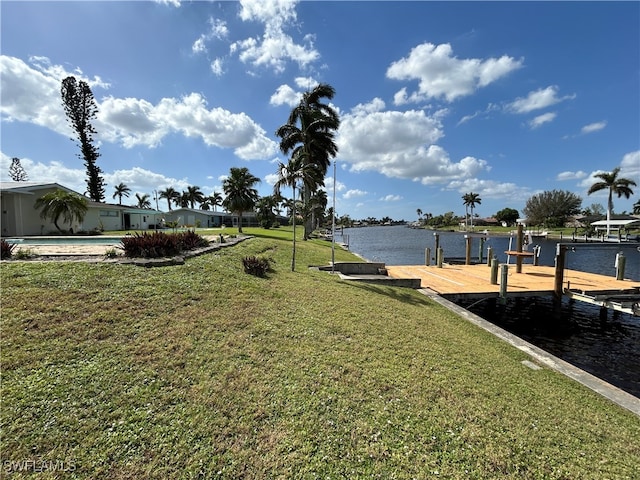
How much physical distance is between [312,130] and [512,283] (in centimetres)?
1878

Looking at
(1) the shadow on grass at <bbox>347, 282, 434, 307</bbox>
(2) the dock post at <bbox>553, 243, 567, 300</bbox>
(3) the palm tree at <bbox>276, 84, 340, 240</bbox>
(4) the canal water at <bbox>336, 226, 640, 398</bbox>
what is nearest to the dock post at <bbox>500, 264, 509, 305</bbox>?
(4) the canal water at <bbox>336, 226, 640, 398</bbox>

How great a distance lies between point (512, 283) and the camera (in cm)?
1329

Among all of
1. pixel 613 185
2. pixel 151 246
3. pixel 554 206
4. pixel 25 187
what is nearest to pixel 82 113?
pixel 25 187

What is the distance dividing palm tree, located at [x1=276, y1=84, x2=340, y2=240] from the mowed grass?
65.5 feet

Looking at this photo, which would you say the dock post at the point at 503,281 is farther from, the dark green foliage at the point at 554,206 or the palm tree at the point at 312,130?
the dark green foliage at the point at 554,206

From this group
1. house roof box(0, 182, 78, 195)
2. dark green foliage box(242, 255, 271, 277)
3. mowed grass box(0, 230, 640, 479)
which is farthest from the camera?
house roof box(0, 182, 78, 195)

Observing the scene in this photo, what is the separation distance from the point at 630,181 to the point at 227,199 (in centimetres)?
5517

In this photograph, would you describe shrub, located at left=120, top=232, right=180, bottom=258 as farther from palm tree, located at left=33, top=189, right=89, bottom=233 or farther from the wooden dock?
palm tree, located at left=33, top=189, right=89, bottom=233

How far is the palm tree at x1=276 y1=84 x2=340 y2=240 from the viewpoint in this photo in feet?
80.1

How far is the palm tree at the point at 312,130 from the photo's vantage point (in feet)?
80.1

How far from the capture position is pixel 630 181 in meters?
39.9

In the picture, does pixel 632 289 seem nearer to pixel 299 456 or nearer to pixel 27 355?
pixel 299 456

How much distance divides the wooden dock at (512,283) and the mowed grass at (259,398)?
6.15 meters

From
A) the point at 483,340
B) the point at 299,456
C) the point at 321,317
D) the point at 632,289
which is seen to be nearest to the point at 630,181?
the point at 632,289
